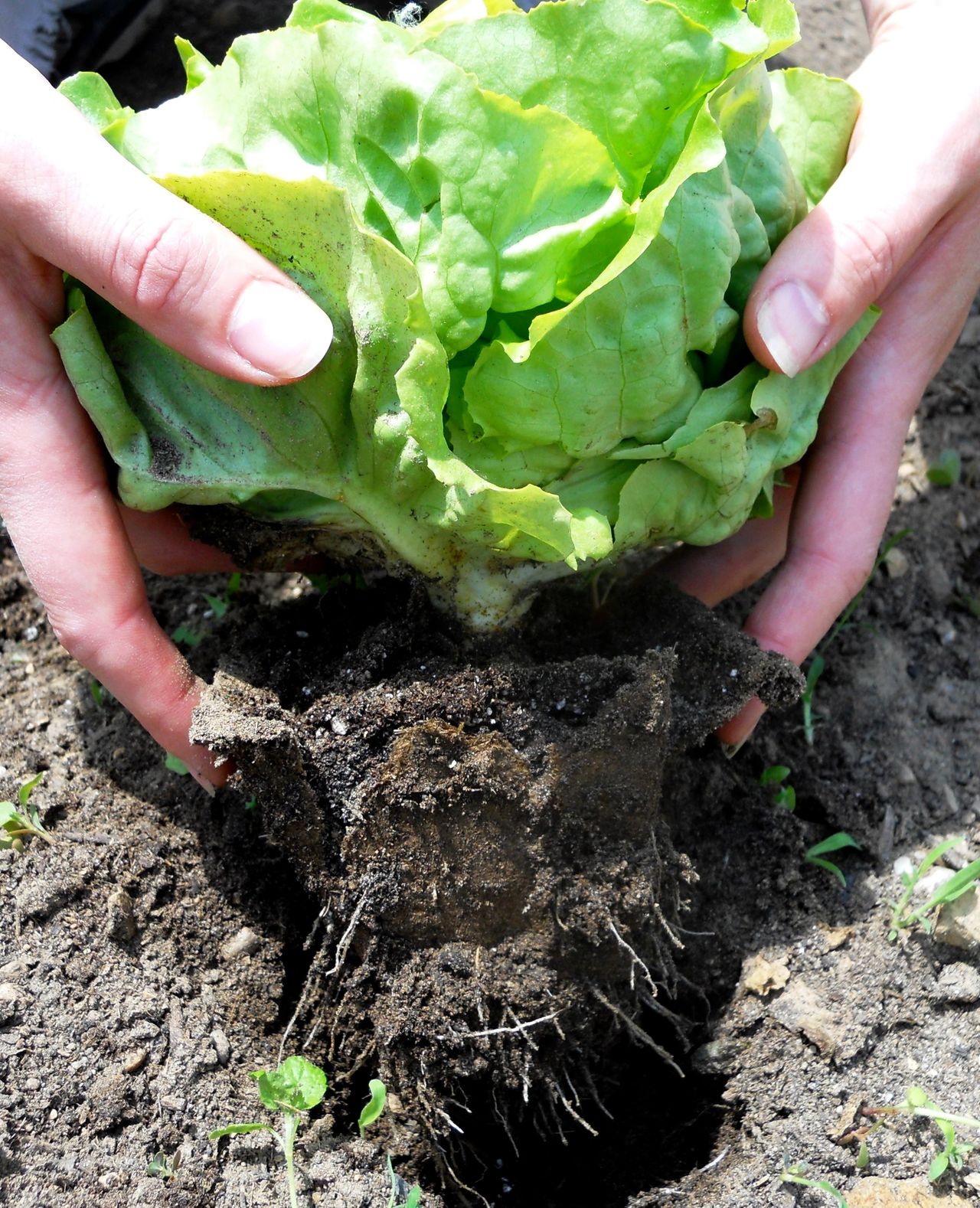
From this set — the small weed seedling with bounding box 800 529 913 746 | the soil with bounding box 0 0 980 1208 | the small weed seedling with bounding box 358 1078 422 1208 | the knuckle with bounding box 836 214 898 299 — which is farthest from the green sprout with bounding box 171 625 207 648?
the knuckle with bounding box 836 214 898 299

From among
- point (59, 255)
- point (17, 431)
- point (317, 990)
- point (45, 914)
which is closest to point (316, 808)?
point (317, 990)

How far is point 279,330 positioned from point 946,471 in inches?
106

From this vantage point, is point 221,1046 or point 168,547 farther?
point 168,547

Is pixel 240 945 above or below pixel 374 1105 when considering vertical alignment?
below

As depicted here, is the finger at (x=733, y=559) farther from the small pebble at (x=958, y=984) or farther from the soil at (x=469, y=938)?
the small pebble at (x=958, y=984)

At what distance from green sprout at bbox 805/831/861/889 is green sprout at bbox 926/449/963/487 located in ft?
5.11

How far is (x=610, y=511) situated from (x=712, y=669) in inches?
19.6

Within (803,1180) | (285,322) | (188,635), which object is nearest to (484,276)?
(285,322)

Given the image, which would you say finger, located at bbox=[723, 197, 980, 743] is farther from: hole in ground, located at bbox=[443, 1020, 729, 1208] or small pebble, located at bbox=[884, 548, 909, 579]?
hole in ground, located at bbox=[443, 1020, 729, 1208]

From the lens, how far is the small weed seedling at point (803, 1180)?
2156 mm

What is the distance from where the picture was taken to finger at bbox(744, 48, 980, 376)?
2195 mm

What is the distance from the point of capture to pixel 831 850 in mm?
2805

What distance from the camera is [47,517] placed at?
2.39 metres

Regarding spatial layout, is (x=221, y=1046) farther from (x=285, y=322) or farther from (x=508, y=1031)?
(x=285, y=322)
